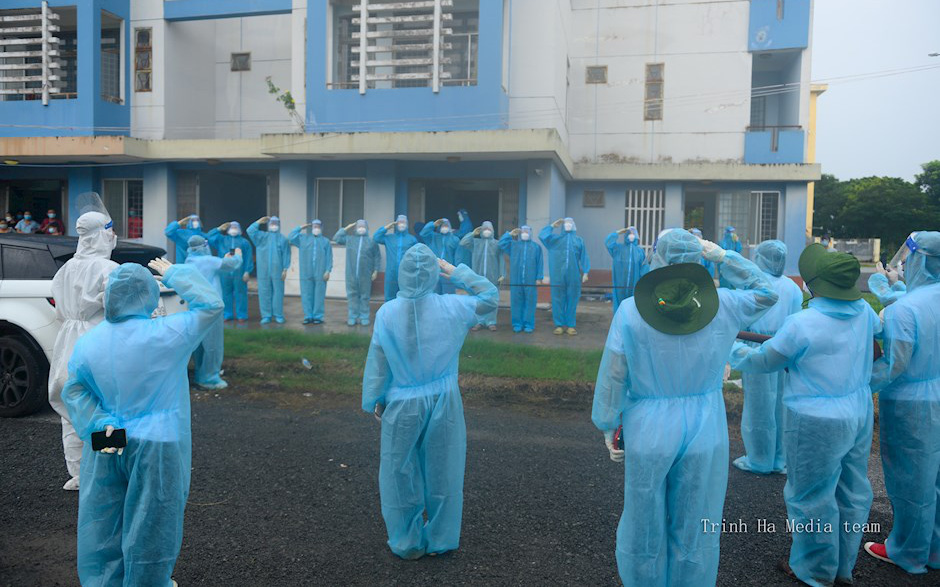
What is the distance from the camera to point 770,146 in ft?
A: 55.3

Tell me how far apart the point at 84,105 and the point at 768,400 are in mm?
16075

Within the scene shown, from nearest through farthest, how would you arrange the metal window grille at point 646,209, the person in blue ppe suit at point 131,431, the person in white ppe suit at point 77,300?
1. the person in blue ppe suit at point 131,431
2. the person in white ppe suit at point 77,300
3. the metal window grille at point 646,209

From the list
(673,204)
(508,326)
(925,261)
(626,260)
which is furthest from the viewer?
(673,204)

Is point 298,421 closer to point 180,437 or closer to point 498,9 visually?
point 180,437

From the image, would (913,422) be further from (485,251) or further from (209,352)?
(485,251)

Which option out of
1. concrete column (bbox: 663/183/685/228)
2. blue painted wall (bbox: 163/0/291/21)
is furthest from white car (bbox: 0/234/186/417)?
concrete column (bbox: 663/183/685/228)

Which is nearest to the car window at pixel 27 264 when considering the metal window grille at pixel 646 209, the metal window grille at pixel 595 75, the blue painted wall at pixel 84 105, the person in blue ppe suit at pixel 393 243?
the person in blue ppe suit at pixel 393 243

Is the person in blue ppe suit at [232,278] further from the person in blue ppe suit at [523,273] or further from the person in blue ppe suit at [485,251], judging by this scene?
the person in blue ppe suit at [523,273]

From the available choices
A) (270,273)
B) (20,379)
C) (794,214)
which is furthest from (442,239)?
(794,214)

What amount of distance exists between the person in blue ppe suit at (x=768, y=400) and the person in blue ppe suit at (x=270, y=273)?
851 centimetres

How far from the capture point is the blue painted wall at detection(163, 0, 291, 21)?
15.4 metres

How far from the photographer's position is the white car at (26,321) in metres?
6.76

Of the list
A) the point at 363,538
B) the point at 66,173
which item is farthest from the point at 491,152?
the point at 66,173

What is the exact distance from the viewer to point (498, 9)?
43.9 feet
